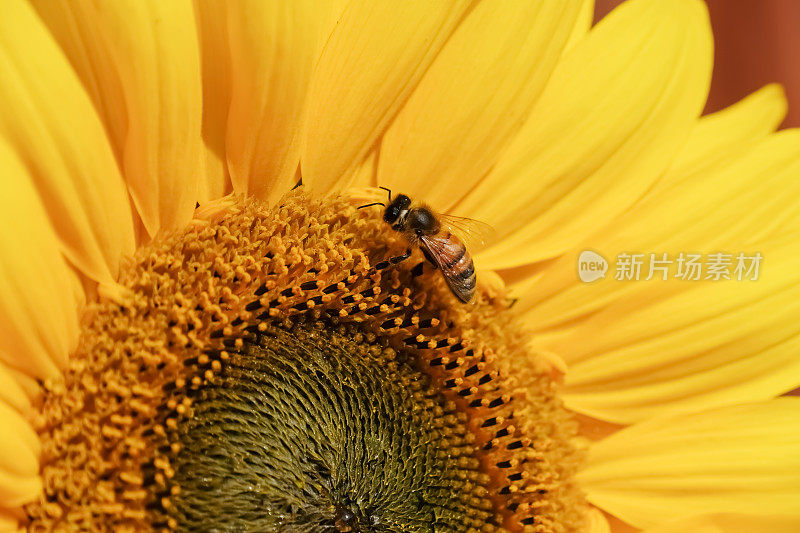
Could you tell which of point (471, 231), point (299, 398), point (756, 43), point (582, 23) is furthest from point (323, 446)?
point (756, 43)

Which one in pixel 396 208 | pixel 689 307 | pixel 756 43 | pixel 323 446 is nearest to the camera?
pixel 323 446

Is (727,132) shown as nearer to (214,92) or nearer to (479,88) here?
(479,88)

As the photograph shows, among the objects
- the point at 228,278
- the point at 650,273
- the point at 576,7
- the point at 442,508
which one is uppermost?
the point at 576,7

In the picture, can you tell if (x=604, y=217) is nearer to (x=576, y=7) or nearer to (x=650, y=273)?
(x=650, y=273)

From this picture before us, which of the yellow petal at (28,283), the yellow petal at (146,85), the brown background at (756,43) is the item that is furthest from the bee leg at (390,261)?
the brown background at (756,43)

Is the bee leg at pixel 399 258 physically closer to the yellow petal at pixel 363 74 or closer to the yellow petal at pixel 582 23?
the yellow petal at pixel 363 74

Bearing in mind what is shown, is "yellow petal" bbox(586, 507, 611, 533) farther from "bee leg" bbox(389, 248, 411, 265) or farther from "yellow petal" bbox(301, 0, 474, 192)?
"yellow petal" bbox(301, 0, 474, 192)

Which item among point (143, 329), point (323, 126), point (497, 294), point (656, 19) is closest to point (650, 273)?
point (497, 294)
